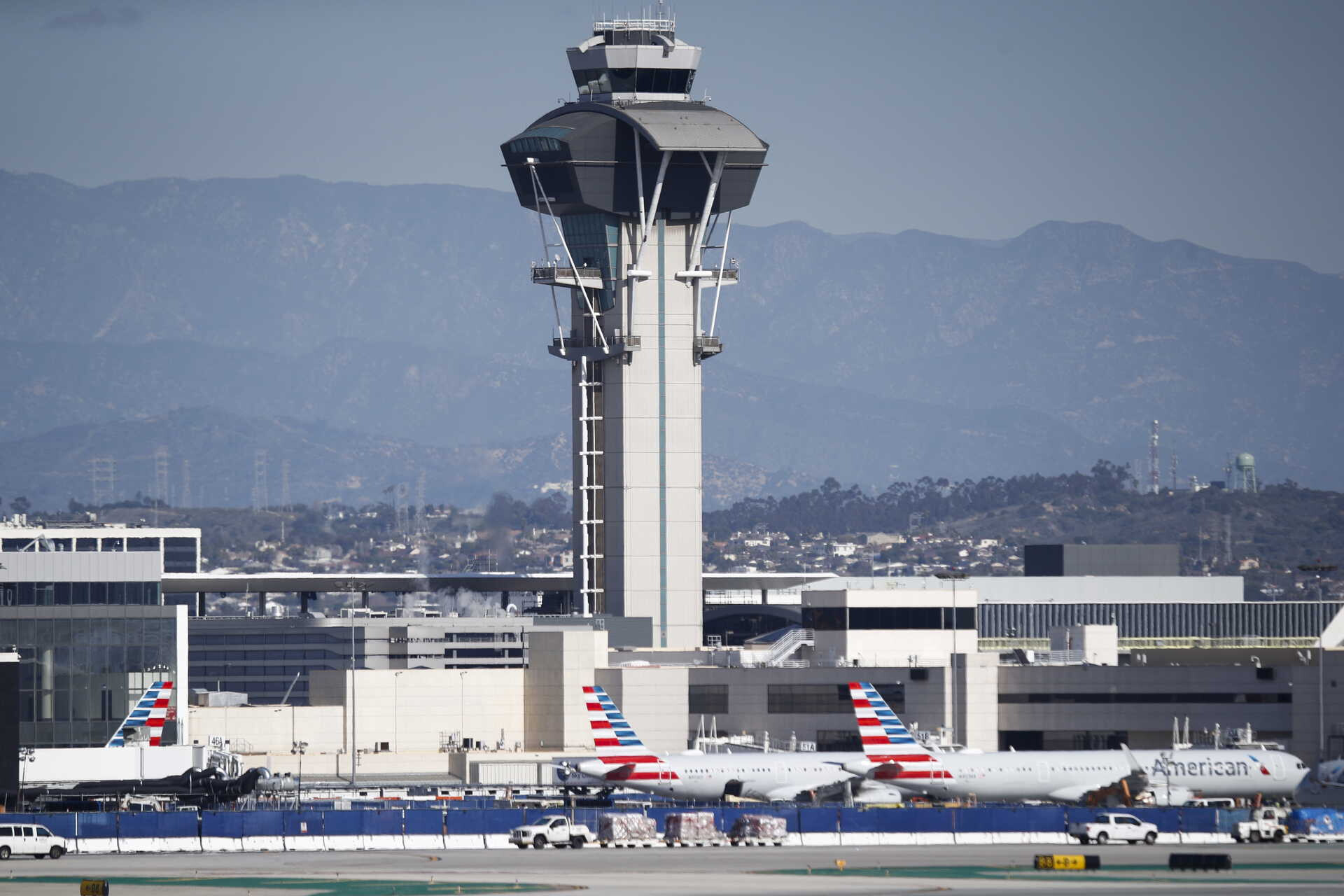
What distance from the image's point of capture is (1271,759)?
428 ft

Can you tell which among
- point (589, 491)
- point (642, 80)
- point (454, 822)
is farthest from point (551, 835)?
point (642, 80)

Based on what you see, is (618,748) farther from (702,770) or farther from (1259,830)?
(1259,830)

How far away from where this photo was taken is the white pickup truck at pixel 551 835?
108 m

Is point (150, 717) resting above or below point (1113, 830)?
above

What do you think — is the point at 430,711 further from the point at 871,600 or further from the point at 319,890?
the point at 319,890

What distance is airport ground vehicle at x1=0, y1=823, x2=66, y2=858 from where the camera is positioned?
4018 inches

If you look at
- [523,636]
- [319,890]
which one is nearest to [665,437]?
[523,636]

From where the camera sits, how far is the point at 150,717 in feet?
432

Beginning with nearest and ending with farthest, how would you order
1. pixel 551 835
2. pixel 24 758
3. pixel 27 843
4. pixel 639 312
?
pixel 27 843 → pixel 551 835 → pixel 24 758 → pixel 639 312

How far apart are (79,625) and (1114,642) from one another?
78.1 m

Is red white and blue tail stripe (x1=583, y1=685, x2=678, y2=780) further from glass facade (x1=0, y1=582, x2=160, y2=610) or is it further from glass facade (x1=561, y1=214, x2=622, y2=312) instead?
glass facade (x1=561, y1=214, x2=622, y2=312)

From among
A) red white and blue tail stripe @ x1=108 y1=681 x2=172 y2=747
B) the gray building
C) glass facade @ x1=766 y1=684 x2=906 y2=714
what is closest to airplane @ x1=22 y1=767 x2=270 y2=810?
red white and blue tail stripe @ x1=108 y1=681 x2=172 y2=747

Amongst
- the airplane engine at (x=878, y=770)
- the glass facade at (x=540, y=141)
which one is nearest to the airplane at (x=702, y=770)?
the airplane engine at (x=878, y=770)

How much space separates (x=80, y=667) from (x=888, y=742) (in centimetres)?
4667
